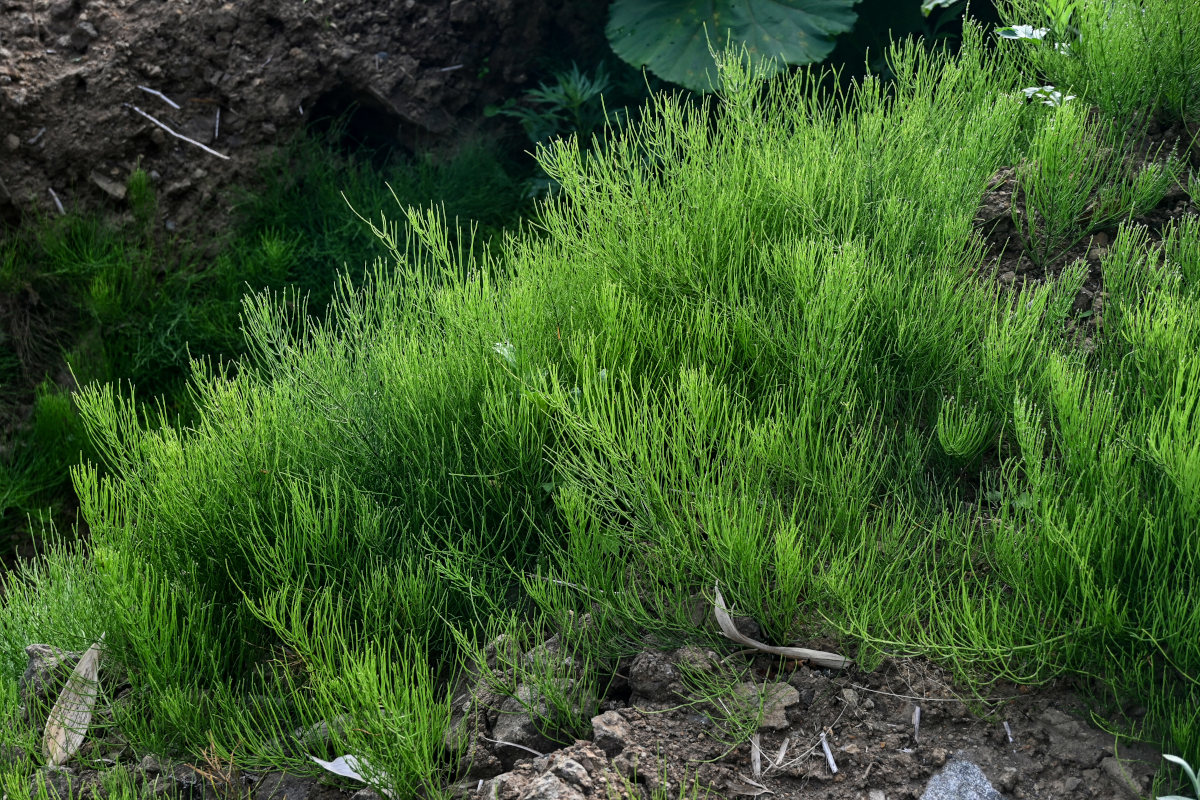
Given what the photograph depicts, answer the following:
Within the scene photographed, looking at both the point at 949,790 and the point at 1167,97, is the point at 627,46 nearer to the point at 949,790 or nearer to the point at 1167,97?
the point at 1167,97

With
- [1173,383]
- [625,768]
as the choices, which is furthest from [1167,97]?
[625,768]

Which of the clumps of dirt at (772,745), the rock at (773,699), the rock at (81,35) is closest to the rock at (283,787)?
the clumps of dirt at (772,745)

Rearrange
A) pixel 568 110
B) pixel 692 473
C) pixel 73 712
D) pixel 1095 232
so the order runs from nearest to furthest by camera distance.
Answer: pixel 692 473
pixel 73 712
pixel 1095 232
pixel 568 110

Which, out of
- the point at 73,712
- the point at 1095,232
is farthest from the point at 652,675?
the point at 1095,232

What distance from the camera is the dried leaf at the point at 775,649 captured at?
5.93ft

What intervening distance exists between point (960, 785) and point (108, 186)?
14.2 feet

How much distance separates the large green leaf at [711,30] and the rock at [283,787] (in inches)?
129

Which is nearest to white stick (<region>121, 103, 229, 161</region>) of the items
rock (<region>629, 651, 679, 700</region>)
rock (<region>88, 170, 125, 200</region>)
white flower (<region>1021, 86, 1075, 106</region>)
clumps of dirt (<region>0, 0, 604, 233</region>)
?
clumps of dirt (<region>0, 0, 604, 233</region>)

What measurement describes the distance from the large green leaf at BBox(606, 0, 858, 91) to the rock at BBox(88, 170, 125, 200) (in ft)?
7.70

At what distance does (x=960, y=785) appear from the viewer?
161 cm

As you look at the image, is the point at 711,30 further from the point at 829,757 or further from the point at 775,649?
the point at 829,757

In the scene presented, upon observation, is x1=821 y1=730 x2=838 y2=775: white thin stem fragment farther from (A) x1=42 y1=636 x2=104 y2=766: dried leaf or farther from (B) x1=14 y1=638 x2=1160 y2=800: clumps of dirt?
(A) x1=42 y1=636 x2=104 y2=766: dried leaf

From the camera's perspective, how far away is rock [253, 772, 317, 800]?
182cm

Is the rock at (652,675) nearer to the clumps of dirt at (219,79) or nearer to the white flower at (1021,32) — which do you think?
the white flower at (1021,32)
